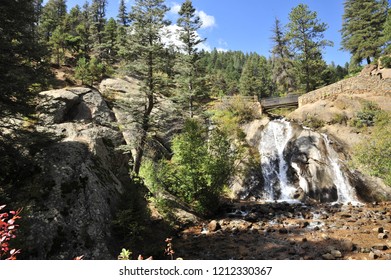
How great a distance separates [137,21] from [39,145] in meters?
10.2

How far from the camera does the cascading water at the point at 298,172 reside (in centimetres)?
1934

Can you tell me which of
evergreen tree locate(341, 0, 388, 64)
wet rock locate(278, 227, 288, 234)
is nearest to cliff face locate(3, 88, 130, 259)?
wet rock locate(278, 227, 288, 234)

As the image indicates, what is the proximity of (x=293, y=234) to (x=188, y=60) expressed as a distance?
20.5 metres

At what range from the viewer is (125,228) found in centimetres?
935

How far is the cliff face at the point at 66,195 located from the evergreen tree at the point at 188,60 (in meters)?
16.0

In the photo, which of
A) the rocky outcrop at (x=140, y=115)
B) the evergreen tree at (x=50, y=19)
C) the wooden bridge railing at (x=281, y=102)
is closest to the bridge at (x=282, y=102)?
the wooden bridge railing at (x=281, y=102)

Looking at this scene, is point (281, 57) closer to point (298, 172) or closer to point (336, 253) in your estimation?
point (298, 172)

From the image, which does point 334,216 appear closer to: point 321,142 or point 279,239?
point 279,239

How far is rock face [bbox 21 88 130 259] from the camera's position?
748 cm

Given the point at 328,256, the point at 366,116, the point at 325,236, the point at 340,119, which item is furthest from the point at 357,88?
the point at 328,256

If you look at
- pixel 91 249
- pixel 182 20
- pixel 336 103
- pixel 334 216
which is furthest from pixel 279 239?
pixel 182 20

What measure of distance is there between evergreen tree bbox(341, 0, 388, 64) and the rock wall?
9651 mm

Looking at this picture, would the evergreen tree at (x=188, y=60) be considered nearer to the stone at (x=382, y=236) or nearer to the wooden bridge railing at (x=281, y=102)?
the wooden bridge railing at (x=281, y=102)

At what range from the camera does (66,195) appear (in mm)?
8641
